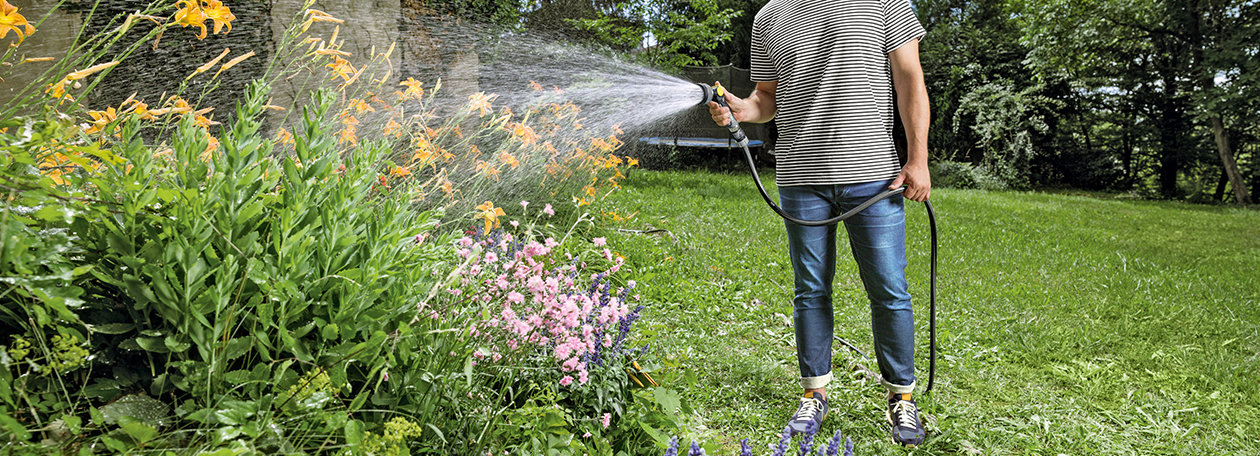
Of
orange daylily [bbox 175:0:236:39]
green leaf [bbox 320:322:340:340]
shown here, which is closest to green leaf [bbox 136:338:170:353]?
green leaf [bbox 320:322:340:340]

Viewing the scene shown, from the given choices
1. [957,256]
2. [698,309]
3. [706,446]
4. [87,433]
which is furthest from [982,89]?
[87,433]

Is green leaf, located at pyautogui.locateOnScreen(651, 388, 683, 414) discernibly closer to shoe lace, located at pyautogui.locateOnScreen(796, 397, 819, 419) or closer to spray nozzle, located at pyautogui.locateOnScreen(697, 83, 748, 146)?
shoe lace, located at pyautogui.locateOnScreen(796, 397, 819, 419)

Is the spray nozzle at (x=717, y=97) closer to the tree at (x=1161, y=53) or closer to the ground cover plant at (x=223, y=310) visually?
the ground cover plant at (x=223, y=310)

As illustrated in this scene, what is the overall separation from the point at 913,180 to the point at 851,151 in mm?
210

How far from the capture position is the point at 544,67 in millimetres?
8180

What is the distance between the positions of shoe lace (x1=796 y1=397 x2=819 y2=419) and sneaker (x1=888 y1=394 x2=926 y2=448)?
253mm

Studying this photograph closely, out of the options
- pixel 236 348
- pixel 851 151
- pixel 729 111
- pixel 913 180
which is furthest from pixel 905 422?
pixel 236 348

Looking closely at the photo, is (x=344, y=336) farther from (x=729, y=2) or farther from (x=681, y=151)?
(x=729, y=2)

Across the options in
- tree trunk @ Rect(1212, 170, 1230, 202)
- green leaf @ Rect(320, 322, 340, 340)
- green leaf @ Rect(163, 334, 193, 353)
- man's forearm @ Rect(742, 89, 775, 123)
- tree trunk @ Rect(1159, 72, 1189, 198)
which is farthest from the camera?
tree trunk @ Rect(1159, 72, 1189, 198)

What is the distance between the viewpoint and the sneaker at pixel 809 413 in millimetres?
2270

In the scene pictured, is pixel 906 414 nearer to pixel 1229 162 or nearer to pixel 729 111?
pixel 729 111

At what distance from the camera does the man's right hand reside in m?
2.33

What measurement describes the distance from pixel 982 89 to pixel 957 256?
370 inches

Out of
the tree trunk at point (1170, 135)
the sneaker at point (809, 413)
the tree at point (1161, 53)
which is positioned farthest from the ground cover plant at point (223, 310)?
the tree trunk at point (1170, 135)
